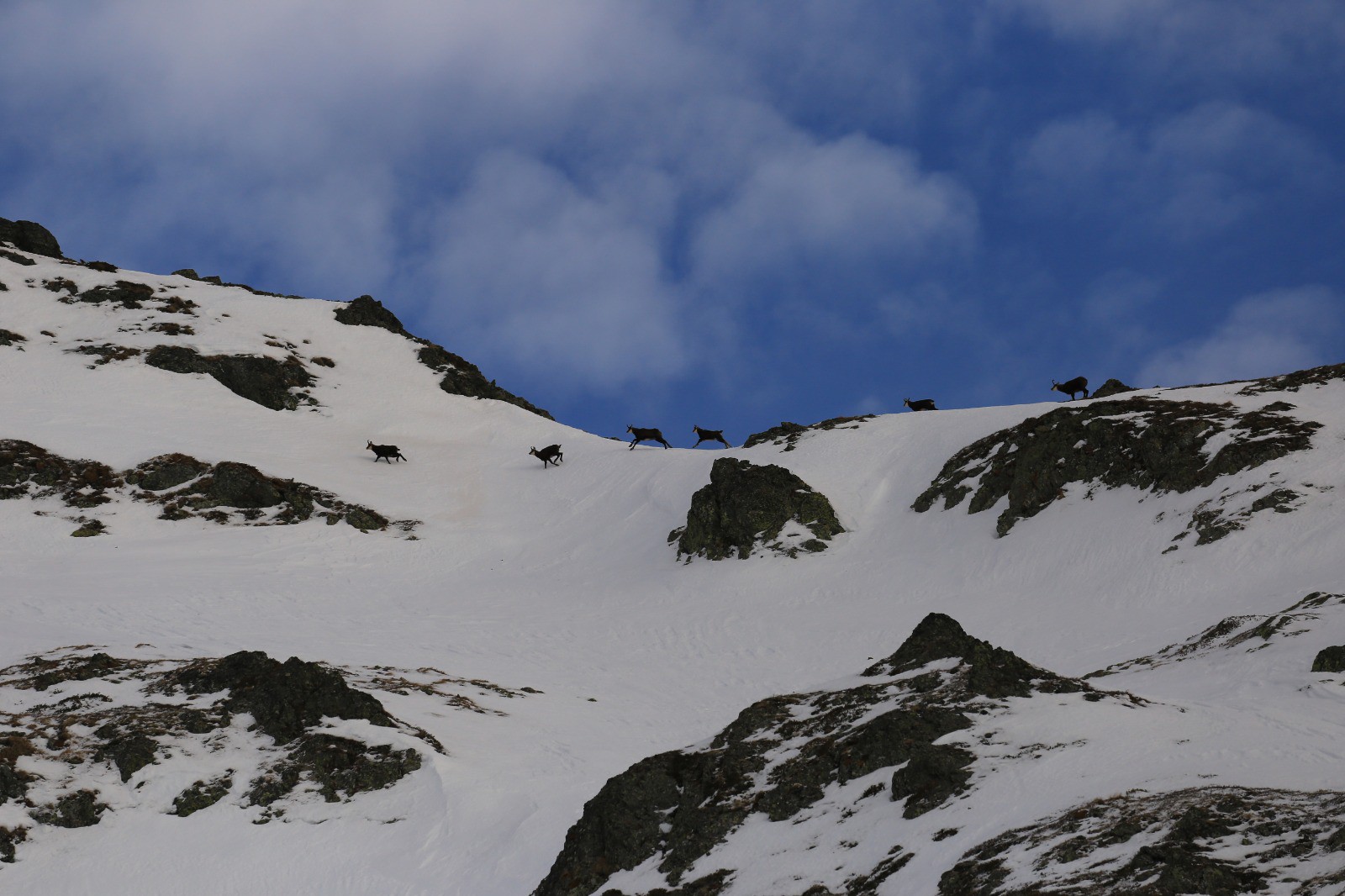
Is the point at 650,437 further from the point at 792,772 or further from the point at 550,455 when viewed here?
the point at 792,772

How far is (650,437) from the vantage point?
62969 mm

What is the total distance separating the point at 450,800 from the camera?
62.5 feet

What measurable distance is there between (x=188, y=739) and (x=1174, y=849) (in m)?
18.0

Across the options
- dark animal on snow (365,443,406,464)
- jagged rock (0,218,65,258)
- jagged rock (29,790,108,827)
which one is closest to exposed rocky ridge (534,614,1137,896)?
jagged rock (29,790,108,827)

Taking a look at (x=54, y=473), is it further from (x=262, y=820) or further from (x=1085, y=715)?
(x=1085, y=715)

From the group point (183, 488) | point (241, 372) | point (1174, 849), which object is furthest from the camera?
point (241, 372)

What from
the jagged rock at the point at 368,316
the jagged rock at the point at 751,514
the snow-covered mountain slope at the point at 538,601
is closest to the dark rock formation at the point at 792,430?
the snow-covered mountain slope at the point at 538,601

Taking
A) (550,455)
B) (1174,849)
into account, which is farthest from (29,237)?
(1174,849)

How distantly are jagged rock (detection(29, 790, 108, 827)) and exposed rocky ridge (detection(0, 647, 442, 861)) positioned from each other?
0.02 meters

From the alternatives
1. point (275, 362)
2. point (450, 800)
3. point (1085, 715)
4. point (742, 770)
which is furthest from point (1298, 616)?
point (275, 362)

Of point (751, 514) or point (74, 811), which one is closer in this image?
point (74, 811)

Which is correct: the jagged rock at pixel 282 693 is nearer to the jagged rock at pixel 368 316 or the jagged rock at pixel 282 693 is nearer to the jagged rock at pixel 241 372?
the jagged rock at pixel 241 372

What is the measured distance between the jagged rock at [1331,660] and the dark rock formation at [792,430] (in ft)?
120

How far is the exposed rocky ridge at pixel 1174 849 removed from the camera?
26.3 feet
